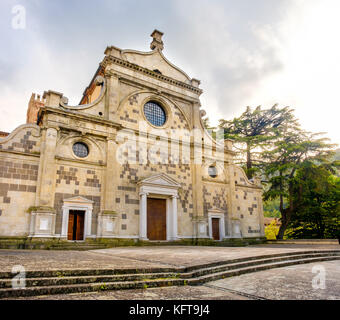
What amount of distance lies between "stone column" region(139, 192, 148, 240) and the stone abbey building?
65 millimetres

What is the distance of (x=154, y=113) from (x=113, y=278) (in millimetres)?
17049

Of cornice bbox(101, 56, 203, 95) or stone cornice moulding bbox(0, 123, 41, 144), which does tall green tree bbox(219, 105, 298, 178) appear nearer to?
cornice bbox(101, 56, 203, 95)

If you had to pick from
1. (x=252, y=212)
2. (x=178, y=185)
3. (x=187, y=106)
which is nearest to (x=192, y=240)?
(x=178, y=185)

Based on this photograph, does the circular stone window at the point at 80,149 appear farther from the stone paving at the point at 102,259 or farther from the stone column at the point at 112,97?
the stone paving at the point at 102,259

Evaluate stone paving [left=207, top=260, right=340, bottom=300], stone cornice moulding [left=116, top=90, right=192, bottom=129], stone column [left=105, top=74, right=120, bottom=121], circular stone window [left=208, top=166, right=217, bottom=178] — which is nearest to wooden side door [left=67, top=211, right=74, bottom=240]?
stone column [left=105, top=74, right=120, bottom=121]

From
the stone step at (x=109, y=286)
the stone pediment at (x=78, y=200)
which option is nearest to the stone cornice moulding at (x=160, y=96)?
the stone pediment at (x=78, y=200)

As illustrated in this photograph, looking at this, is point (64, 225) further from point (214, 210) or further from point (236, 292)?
point (236, 292)

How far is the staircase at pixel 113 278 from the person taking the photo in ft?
15.4

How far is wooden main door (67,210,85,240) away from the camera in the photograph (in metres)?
15.7

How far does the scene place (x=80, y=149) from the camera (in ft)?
56.4

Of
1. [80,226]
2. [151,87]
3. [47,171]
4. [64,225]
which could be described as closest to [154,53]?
[151,87]

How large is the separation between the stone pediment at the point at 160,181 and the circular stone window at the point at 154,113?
4428 mm

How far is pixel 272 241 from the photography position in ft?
77.9

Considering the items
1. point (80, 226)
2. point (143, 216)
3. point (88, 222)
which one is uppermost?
point (143, 216)
